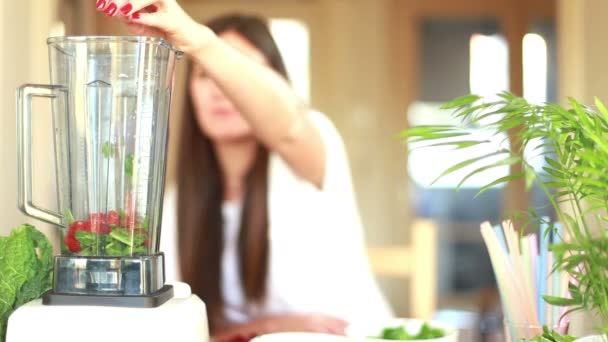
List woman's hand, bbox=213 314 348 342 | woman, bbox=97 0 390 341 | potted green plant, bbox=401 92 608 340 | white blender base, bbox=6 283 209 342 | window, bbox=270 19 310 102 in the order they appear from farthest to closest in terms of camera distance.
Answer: window, bbox=270 19 310 102, woman, bbox=97 0 390 341, woman's hand, bbox=213 314 348 342, white blender base, bbox=6 283 209 342, potted green plant, bbox=401 92 608 340

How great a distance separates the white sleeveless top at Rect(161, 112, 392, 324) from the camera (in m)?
1.43

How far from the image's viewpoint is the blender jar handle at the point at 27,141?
69 cm

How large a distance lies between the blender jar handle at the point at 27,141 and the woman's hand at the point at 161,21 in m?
0.09

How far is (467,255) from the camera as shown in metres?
4.24

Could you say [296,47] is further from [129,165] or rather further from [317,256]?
[129,165]

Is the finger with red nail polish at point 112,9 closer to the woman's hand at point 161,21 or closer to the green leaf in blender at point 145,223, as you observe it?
the woman's hand at point 161,21

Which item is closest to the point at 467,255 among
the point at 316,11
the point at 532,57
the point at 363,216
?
the point at 363,216

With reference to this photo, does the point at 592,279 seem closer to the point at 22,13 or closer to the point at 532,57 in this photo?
the point at 22,13

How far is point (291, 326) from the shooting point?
3.72 ft

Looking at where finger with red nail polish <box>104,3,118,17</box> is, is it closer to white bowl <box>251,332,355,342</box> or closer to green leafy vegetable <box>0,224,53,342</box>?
green leafy vegetable <box>0,224,53,342</box>

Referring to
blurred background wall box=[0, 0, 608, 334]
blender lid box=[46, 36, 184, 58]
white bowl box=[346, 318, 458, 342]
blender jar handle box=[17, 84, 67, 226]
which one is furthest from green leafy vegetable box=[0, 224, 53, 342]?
blurred background wall box=[0, 0, 608, 334]

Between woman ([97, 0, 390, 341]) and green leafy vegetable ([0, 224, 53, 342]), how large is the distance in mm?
557

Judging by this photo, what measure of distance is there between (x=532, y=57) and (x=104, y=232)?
3774mm

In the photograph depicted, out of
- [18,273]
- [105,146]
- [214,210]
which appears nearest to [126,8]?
[105,146]
